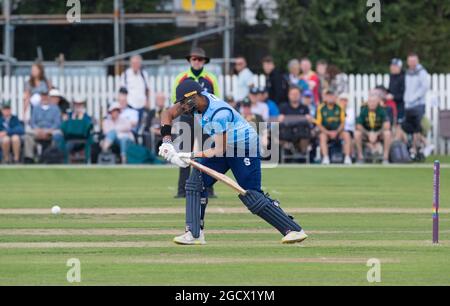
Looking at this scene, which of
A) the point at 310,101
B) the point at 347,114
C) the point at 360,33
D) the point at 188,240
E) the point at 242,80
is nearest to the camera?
the point at 188,240

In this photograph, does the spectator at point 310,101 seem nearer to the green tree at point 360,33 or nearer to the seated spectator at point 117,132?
the green tree at point 360,33

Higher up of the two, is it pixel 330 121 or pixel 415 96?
pixel 415 96

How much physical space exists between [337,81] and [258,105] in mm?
2433

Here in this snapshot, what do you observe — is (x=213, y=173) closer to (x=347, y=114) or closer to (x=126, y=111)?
(x=126, y=111)

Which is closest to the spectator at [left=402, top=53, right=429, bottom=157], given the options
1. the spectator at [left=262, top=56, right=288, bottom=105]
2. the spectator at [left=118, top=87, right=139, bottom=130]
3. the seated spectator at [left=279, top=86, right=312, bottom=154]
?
the seated spectator at [left=279, top=86, right=312, bottom=154]

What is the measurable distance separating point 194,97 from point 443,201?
6.93m

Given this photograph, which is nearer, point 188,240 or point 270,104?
point 188,240

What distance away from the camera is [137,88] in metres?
30.4

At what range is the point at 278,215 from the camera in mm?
14812

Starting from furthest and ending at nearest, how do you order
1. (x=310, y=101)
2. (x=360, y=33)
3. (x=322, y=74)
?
(x=360, y=33) < (x=322, y=74) < (x=310, y=101)

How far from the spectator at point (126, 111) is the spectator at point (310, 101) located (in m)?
3.52

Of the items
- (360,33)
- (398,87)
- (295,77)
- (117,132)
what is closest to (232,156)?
(117,132)

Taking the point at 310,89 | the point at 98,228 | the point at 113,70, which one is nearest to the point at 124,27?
the point at 113,70

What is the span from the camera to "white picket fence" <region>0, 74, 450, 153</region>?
3216cm
